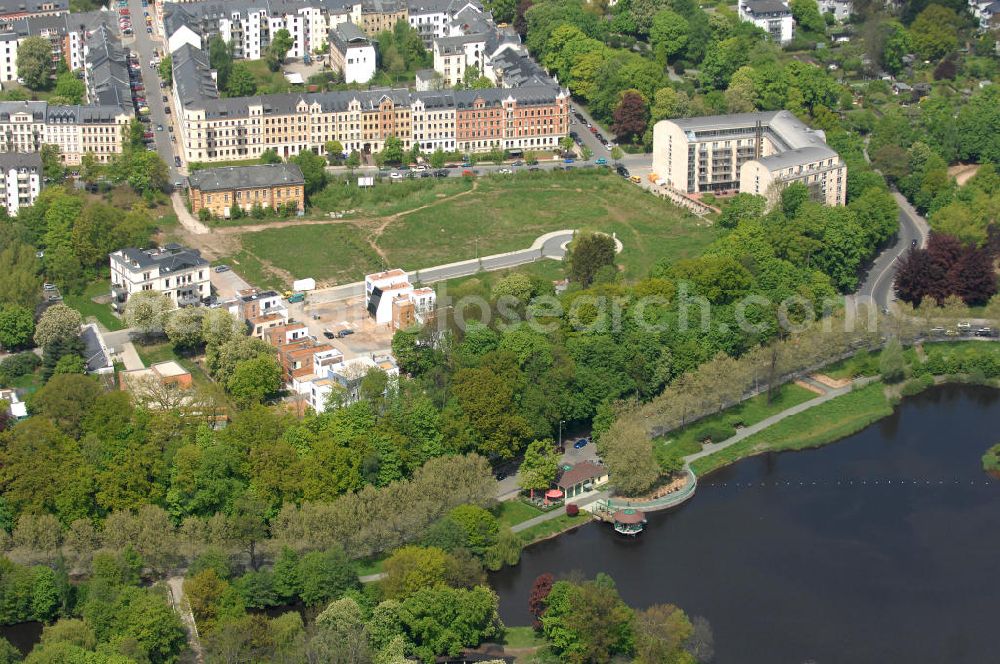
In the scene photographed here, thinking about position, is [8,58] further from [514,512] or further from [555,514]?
[555,514]

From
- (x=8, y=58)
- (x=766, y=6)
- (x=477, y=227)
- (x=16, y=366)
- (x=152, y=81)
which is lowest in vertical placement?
(x=16, y=366)

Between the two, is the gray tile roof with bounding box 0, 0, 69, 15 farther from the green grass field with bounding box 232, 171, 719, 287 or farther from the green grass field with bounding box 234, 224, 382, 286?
the green grass field with bounding box 234, 224, 382, 286

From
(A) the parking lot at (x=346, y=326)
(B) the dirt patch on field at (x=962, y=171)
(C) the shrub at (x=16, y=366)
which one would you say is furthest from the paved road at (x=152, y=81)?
(B) the dirt patch on field at (x=962, y=171)

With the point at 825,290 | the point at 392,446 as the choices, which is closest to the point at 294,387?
the point at 392,446

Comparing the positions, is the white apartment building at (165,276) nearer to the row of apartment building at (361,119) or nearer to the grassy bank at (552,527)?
the row of apartment building at (361,119)

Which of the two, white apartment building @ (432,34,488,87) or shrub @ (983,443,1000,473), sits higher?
white apartment building @ (432,34,488,87)

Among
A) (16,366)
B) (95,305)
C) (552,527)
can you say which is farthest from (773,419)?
(16,366)

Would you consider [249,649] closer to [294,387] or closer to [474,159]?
[294,387]

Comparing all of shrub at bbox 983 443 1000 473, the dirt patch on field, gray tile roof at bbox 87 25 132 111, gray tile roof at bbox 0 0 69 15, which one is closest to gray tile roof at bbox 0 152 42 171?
gray tile roof at bbox 87 25 132 111
